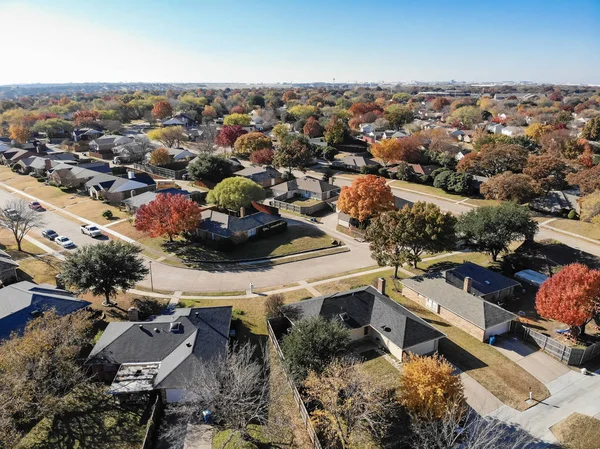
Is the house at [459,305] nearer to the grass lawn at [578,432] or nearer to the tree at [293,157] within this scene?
the grass lawn at [578,432]

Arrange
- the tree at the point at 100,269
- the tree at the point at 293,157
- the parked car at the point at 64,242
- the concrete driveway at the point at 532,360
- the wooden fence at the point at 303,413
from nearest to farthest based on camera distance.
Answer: the wooden fence at the point at 303,413 → the concrete driveway at the point at 532,360 → the tree at the point at 100,269 → the parked car at the point at 64,242 → the tree at the point at 293,157

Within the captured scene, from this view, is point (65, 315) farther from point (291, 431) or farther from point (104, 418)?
point (291, 431)

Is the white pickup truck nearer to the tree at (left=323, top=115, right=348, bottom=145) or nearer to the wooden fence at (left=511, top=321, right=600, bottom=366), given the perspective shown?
the wooden fence at (left=511, top=321, right=600, bottom=366)

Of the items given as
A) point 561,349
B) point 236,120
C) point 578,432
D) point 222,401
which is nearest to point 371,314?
point 561,349

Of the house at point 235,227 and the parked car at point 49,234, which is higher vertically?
the house at point 235,227

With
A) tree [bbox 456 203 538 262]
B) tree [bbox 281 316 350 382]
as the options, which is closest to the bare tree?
tree [bbox 281 316 350 382]

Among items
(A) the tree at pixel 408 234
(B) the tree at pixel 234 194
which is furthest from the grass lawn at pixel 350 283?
(B) the tree at pixel 234 194
